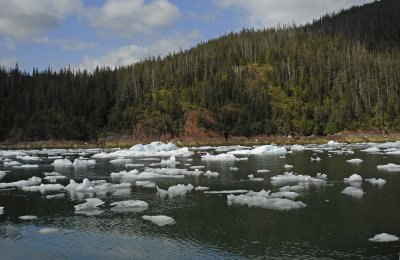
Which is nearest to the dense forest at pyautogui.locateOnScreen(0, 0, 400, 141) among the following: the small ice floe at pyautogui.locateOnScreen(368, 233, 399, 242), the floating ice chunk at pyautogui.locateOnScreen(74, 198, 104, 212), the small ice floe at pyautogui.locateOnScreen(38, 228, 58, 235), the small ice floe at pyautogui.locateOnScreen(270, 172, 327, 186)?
the small ice floe at pyautogui.locateOnScreen(270, 172, 327, 186)

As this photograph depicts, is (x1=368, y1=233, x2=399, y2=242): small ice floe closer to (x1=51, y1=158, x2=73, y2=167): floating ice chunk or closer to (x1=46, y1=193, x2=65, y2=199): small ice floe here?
(x1=46, y1=193, x2=65, y2=199): small ice floe

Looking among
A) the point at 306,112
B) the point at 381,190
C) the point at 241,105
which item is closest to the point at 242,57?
the point at 241,105

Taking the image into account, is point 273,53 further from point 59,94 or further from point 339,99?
point 59,94

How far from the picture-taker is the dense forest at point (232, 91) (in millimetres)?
125688

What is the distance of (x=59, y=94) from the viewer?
15250 cm

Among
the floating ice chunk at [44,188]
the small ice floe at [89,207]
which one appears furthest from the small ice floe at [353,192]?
the floating ice chunk at [44,188]

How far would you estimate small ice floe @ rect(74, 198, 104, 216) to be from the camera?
2400cm

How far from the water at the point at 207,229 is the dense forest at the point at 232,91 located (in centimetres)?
9547

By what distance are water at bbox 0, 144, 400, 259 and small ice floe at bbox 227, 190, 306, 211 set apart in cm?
54

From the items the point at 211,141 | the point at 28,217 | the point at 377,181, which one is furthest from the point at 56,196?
the point at 211,141

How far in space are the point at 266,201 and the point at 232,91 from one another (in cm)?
11766

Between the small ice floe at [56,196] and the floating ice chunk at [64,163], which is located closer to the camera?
the small ice floe at [56,196]

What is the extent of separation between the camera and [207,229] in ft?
65.1

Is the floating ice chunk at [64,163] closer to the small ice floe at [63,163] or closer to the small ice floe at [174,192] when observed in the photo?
the small ice floe at [63,163]
